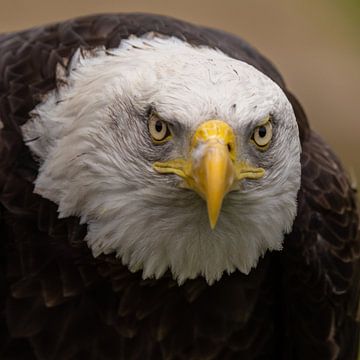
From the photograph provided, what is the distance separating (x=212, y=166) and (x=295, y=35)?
729 cm

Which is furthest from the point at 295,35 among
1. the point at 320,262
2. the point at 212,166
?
the point at 212,166

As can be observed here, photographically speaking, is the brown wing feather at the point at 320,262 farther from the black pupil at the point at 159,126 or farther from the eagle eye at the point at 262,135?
the black pupil at the point at 159,126

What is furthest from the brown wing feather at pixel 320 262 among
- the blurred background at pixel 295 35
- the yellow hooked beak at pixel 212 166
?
the blurred background at pixel 295 35

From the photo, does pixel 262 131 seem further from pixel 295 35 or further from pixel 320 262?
pixel 295 35

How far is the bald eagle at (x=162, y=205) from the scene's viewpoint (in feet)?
15.1

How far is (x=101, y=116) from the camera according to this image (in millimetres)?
4801

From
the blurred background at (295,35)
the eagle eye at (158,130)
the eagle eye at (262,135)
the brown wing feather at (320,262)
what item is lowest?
the blurred background at (295,35)

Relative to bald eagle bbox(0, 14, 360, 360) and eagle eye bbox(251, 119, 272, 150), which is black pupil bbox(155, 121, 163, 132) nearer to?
bald eagle bbox(0, 14, 360, 360)

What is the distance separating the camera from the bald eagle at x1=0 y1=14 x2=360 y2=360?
4.61 meters

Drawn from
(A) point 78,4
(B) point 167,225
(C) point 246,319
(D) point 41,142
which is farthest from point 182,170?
(A) point 78,4

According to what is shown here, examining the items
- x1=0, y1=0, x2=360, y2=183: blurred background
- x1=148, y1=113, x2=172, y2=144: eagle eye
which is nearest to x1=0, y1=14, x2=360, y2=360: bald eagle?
x1=148, y1=113, x2=172, y2=144: eagle eye

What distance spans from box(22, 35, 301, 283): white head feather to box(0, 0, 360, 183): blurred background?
17.4ft

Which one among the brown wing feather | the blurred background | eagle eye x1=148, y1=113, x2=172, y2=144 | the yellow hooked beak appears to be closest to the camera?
the yellow hooked beak

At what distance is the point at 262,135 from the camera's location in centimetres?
463
